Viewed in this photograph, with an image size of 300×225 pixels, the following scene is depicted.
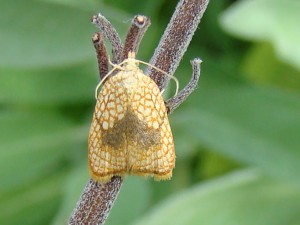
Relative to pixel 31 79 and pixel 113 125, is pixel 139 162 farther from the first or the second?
pixel 31 79

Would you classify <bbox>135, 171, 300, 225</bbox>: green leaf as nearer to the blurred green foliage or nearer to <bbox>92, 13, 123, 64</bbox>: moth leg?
the blurred green foliage

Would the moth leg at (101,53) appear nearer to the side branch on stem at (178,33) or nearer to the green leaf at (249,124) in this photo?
the side branch on stem at (178,33)

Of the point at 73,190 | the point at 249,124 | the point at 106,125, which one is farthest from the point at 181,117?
the point at 106,125

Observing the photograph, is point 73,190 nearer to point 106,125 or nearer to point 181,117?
point 181,117

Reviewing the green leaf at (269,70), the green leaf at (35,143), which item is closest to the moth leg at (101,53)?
the green leaf at (35,143)

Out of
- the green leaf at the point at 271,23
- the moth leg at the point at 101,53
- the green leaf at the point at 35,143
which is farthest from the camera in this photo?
the green leaf at the point at 35,143

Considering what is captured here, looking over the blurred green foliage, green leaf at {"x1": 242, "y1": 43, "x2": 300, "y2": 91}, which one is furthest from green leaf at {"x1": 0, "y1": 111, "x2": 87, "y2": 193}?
green leaf at {"x1": 242, "y1": 43, "x2": 300, "y2": 91}
